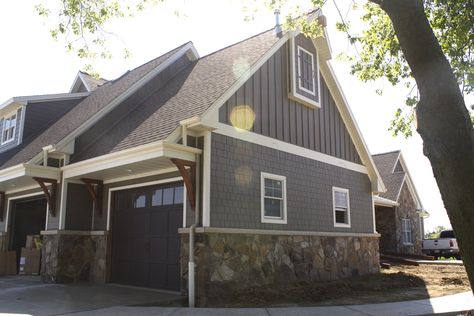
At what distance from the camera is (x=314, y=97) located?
14.1 m

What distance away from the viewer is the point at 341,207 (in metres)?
14.9

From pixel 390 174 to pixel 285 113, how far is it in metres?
17.0

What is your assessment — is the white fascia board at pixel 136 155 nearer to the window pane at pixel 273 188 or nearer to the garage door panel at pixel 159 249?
the garage door panel at pixel 159 249

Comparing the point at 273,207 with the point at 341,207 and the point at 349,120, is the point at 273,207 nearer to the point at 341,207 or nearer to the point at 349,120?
the point at 341,207

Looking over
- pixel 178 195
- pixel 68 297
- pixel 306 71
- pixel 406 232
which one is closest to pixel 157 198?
pixel 178 195

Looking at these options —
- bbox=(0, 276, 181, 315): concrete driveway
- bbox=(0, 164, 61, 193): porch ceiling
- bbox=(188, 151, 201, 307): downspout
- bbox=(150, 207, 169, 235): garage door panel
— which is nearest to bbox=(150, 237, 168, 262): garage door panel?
bbox=(150, 207, 169, 235): garage door panel

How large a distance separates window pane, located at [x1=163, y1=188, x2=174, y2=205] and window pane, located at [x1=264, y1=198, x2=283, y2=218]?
2421mm

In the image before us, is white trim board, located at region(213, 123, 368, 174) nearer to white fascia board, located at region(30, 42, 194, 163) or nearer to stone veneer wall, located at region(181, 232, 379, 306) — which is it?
stone veneer wall, located at region(181, 232, 379, 306)

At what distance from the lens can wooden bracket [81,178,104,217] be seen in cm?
1263

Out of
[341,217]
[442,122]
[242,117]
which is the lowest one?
[341,217]

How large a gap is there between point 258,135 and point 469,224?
666cm

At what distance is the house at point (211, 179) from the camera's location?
1000 cm

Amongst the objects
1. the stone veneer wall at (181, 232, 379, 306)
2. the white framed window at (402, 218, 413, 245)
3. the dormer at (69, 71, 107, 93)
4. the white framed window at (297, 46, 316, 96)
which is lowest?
the stone veneer wall at (181, 232, 379, 306)

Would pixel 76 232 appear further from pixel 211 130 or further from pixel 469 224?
pixel 469 224
